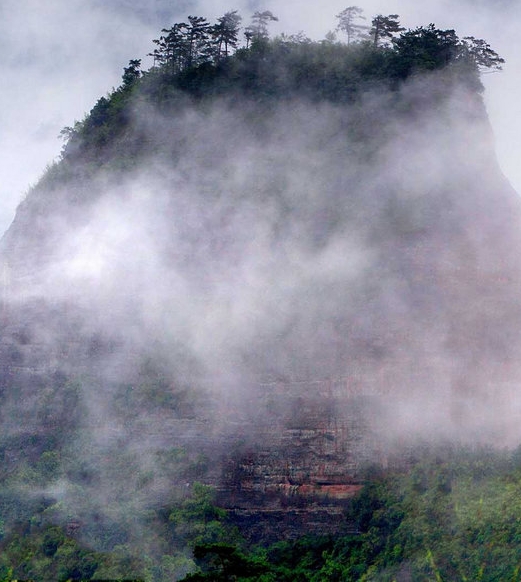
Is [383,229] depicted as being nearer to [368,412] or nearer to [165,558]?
[368,412]

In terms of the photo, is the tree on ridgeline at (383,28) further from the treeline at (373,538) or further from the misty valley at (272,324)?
the treeline at (373,538)

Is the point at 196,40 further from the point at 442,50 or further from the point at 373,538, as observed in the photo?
the point at 373,538

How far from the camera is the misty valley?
141ft

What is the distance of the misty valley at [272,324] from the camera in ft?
141

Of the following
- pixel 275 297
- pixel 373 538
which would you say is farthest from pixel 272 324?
pixel 373 538

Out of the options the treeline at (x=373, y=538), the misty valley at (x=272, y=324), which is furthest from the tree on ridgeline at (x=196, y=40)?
the treeline at (x=373, y=538)

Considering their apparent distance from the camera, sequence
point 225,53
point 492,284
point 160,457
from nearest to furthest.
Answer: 1. point 160,457
2. point 492,284
3. point 225,53

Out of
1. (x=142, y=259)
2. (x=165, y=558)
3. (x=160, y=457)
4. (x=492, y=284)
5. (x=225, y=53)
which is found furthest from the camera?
(x=225, y=53)

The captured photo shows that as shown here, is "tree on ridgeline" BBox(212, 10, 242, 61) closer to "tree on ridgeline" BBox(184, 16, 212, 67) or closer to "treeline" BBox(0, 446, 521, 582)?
"tree on ridgeline" BBox(184, 16, 212, 67)

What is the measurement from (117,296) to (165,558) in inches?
684

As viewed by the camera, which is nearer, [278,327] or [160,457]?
[160,457]

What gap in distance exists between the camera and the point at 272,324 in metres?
51.8

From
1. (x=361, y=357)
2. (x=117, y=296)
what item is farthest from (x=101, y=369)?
(x=361, y=357)

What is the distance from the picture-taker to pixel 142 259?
54.9 metres
